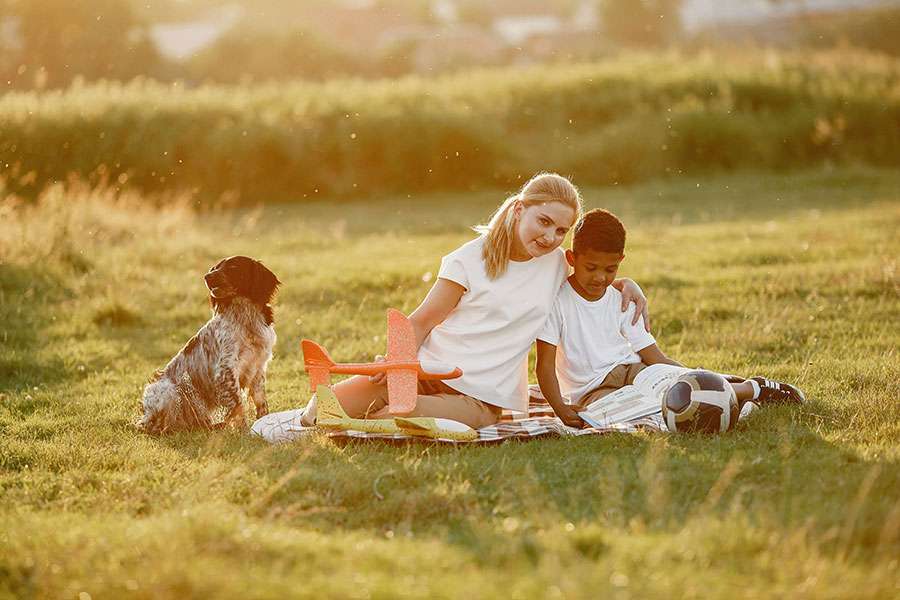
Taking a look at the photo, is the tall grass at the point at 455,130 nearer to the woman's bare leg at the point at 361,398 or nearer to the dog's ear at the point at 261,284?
the dog's ear at the point at 261,284

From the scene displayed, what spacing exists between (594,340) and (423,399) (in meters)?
1.25

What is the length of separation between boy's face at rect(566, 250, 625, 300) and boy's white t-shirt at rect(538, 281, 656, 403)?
2.2 inches

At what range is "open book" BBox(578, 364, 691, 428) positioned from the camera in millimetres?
6680

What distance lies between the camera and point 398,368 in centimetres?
654

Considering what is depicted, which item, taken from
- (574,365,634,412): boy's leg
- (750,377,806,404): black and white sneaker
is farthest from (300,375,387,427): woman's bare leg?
(750,377,806,404): black and white sneaker

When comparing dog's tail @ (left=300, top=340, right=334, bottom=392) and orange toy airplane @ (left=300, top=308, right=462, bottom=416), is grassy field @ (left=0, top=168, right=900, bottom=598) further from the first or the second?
dog's tail @ (left=300, top=340, right=334, bottom=392)

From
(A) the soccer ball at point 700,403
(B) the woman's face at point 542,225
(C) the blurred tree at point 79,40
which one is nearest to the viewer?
(A) the soccer ball at point 700,403

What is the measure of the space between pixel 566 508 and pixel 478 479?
2.05 ft

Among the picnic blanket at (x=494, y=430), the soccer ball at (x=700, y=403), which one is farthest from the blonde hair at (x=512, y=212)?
the soccer ball at (x=700, y=403)

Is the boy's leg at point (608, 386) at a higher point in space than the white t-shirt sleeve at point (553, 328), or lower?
lower

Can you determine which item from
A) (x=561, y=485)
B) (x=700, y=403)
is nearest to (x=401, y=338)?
(x=561, y=485)

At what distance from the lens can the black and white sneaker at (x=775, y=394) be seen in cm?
701

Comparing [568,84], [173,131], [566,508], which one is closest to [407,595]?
[566,508]

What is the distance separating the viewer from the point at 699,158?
77.9ft
